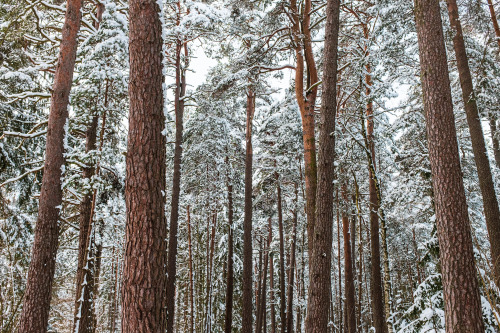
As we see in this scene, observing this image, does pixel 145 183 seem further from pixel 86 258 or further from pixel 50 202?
pixel 50 202

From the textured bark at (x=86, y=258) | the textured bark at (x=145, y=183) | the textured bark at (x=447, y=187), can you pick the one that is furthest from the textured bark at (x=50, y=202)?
the textured bark at (x=447, y=187)

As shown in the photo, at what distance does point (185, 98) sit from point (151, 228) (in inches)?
360

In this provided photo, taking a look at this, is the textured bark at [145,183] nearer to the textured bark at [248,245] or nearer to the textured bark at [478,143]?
the textured bark at [478,143]

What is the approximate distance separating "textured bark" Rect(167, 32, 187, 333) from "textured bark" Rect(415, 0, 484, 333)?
26.7 feet

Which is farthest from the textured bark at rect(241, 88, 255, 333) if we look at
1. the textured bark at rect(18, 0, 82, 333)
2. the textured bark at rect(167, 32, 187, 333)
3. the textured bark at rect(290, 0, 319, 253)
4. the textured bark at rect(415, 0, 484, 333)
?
the textured bark at rect(415, 0, 484, 333)

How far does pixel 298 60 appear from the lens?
367 inches

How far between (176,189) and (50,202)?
16.8ft

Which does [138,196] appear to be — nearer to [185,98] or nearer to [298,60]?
[298,60]

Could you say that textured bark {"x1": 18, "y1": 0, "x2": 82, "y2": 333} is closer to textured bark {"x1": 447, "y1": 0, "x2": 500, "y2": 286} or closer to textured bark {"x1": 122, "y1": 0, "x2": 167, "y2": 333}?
textured bark {"x1": 122, "y1": 0, "x2": 167, "y2": 333}

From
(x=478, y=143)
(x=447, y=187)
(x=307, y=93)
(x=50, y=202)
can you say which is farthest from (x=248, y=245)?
(x=447, y=187)

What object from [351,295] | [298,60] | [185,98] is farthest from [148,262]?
[351,295]

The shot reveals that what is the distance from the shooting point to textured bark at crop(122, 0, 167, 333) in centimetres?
327

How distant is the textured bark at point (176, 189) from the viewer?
1071cm

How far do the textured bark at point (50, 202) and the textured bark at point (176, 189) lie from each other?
480 cm
